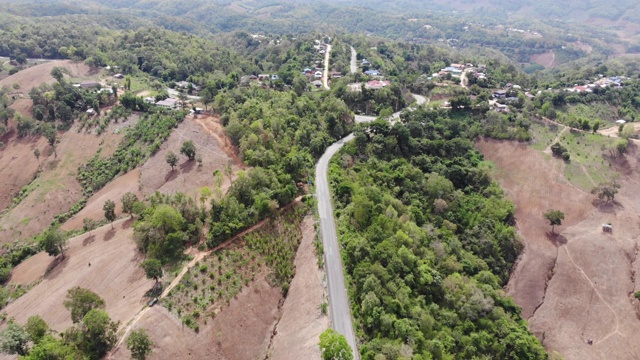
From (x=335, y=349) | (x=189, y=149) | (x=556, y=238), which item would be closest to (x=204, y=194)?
(x=189, y=149)

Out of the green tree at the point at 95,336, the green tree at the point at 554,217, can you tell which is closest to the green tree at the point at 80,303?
the green tree at the point at 95,336

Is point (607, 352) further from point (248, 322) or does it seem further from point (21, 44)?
point (21, 44)

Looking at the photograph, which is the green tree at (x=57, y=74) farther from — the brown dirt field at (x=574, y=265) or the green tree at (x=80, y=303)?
the brown dirt field at (x=574, y=265)

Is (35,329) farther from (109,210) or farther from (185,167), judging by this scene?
(185,167)

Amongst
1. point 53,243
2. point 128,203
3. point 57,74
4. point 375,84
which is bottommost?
point 53,243

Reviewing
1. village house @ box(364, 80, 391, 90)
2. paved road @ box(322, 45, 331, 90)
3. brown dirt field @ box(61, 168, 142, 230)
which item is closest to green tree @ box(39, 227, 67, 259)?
brown dirt field @ box(61, 168, 142, 230)
